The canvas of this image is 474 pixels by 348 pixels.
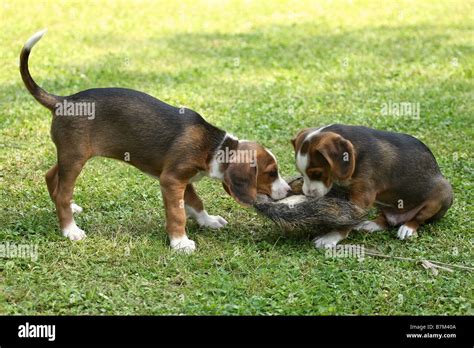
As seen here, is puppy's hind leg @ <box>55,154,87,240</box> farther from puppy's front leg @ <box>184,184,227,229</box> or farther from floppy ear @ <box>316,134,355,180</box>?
floppy ear @ <box>316,134,355,180</box>

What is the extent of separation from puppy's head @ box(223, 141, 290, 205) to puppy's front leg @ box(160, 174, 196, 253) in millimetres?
413

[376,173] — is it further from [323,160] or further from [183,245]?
[183,245]

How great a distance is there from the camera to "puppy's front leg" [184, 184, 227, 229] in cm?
692

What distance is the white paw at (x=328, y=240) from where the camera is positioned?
645 cm

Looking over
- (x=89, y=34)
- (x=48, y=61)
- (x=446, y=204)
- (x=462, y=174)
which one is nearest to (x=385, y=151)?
(x=446, y=204)

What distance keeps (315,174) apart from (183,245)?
1274mm

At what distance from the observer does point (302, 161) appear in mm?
6527

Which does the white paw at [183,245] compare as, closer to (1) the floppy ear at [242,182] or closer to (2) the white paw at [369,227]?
(1) the floppy ear at [242,182]

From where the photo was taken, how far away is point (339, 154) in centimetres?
636

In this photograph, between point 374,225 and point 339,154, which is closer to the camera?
point 339,154

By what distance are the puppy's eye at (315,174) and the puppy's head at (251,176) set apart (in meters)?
0.23

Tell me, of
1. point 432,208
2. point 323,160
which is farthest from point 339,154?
point 432,208

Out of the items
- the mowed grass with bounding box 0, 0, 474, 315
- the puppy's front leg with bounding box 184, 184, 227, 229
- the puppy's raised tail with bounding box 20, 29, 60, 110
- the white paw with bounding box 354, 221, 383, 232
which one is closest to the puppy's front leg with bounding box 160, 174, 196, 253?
the mowed grass with bounding box 0, 0, 474, 315
